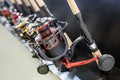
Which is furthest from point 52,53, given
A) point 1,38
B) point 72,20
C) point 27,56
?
point 1,38

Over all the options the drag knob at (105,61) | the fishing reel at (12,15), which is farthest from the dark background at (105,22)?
the fishing reel at (12,15)

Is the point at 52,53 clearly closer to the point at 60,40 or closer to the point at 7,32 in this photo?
the point at 60,40

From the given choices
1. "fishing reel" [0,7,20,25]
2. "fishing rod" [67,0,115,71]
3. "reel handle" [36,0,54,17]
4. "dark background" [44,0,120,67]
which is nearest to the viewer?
"fishing rod" [67,0,115,71]

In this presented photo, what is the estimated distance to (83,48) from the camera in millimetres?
1819

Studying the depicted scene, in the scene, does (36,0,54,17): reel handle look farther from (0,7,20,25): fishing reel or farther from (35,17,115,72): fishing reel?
(0,7,20,25): fishing reel

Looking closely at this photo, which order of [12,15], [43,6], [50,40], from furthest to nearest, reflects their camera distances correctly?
1. [12,15]
2. [43,6]
3. [50,40]

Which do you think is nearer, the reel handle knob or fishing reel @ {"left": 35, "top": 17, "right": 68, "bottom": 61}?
the reel handle knob

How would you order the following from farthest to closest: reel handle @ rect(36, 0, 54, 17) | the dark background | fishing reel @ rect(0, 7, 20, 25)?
fishing reel @ rect(0, 7, 20, 25)
reel handle @ rect(36, 0, 54, 17)
the dark background

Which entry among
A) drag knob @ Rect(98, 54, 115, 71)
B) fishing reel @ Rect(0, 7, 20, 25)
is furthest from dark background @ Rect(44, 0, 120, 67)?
fishing reel @ Rect(0, 7, 20, 25)

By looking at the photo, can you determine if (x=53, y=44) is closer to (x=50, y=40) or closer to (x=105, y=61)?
(x=50, y=40)

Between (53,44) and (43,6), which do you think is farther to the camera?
(43,6)

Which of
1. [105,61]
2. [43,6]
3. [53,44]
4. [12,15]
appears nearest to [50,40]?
[53,44]

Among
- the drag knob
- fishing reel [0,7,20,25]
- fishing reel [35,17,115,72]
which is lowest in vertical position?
the drag knob

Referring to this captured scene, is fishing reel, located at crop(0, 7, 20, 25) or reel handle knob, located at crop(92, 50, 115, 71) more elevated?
fishing reel, located at crop(0, 7, 20, 25)
